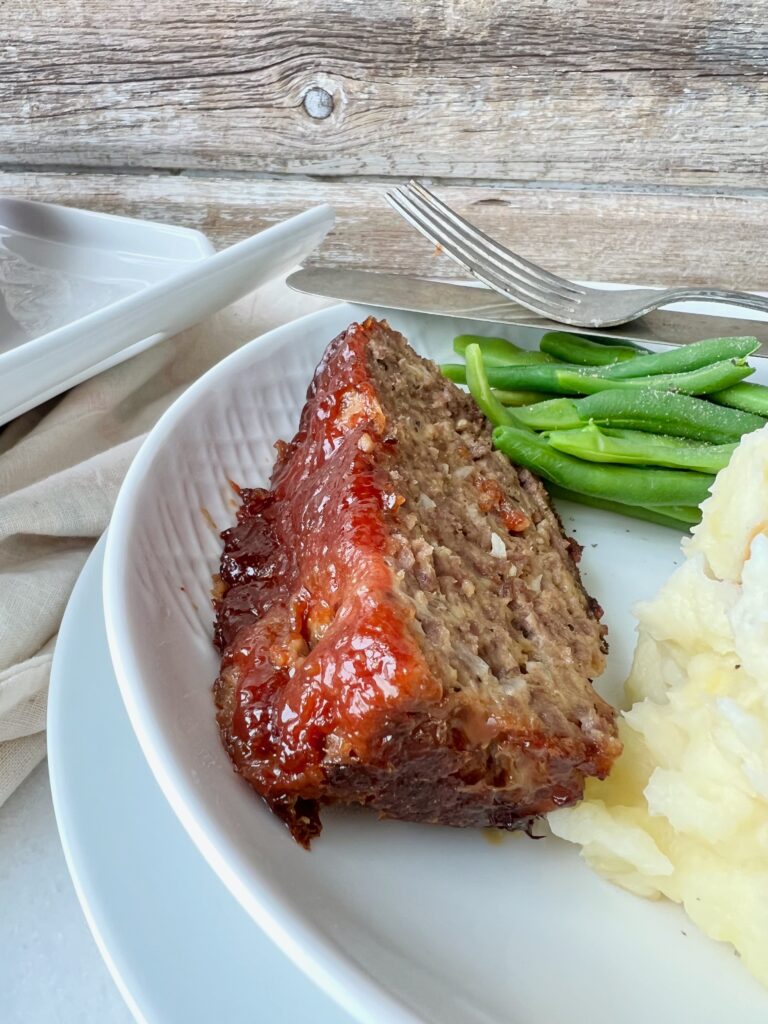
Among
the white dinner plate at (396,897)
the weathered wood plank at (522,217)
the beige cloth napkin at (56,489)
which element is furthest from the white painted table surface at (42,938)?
the weathered wood plank at (522,217)

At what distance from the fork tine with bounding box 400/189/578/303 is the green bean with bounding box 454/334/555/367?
185mm

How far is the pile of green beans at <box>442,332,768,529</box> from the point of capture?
7.37 ft

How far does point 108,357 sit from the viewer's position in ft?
8.83

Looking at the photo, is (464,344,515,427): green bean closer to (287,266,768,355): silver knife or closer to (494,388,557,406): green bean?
(494,388,557,406): green bean

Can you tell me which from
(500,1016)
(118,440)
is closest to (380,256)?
(118,440)

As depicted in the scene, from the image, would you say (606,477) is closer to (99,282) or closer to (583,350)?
(583,350)

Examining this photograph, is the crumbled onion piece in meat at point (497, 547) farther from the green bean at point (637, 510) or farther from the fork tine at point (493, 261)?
the fork tine at point (493, 261)

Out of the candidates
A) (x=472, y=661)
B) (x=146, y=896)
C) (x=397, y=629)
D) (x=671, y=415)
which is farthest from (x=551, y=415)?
(x=146, y=896)

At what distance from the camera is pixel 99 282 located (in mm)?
3555

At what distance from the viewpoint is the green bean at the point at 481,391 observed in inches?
93.0

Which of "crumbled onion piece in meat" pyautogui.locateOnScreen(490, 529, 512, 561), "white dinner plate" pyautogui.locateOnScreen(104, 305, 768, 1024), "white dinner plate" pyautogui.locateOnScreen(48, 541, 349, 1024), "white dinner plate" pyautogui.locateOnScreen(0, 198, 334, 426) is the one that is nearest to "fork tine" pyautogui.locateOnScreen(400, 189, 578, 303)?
"white dinner plate" pyautogui.locateOnScreen(0, 198, 334, 426)

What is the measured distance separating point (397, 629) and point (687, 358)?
1.42 metres

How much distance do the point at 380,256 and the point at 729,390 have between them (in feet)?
8.52

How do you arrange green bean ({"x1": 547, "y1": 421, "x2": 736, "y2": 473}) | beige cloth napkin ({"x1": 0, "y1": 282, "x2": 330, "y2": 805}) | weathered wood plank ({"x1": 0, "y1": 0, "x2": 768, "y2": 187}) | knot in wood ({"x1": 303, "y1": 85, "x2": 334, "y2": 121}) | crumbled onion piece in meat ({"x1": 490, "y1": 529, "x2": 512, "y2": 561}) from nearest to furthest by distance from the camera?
crumbled onion piece in meat ({"x1": 490, "y1": 529, "x2": 512, "y2": 561}) → beige cloth napkin ({"x1": 0, "y1": 282, "x2": 330, "y2": 805}) → green bean ({"x1": 547, "y1": 421, "x2": 736, "y2": 473}) → weathered wood plank ({"x1": 0, "y1": 0, "x2": 768, "y2": 187}) → knot in wood ({"x1": 303, "y1": 85, "x2": 334, "y2": 121})
